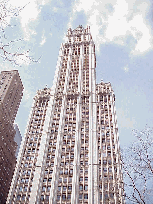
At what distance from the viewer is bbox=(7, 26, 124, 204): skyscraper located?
1670 inches

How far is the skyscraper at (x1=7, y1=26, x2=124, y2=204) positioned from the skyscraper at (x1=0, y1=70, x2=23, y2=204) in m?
18.7

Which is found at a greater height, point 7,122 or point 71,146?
point 7,122

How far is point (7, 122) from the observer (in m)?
80.1

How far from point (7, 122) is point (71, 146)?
38265 mm

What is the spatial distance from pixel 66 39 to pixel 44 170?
60.8 metres

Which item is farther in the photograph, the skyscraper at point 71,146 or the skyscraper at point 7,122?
the skyscraper at point 7,122

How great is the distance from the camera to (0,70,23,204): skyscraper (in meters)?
66.8

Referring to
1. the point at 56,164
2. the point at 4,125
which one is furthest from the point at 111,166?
the point at 4,125

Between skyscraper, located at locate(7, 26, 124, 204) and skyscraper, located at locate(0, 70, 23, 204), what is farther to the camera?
skyscraper, located at locate(0, 70, 23, 204)

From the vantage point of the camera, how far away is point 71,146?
50688 millimetres

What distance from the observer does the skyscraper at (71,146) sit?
4241 centimetres

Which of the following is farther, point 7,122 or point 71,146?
point 7,122

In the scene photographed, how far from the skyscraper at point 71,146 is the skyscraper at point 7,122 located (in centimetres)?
1872

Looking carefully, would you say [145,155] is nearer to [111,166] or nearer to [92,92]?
[111,166]
